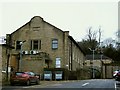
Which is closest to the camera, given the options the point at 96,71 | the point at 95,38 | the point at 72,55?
the point at 72,55

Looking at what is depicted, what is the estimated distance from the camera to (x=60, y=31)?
53719 millimetres

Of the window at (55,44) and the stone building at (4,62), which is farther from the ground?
the window at (55,44)

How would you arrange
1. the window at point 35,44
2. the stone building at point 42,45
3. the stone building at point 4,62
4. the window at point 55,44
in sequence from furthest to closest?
the window at point 35,44
the window at point 55,44
the stone building at point 42,45
the stone building at point 4,62

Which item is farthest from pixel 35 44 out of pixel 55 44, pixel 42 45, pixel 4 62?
pixel 4 62

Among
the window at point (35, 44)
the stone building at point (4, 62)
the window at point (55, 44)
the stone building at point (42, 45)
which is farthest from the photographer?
the window at point (35, 44)

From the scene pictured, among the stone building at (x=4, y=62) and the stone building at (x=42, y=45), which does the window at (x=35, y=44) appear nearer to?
the stone building at (x=42, y=45)

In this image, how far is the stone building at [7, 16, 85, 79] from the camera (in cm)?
5122

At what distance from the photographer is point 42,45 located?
54.3 metres

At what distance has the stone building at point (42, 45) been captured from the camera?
51.2 metres

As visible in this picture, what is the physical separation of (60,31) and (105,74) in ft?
96.7

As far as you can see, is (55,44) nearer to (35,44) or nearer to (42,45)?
(42,45)

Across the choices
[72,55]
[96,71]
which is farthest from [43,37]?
[96,71]

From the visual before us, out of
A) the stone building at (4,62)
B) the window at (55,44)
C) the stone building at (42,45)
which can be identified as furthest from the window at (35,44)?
the stone building at (4,62)

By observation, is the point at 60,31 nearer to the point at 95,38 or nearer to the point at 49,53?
the point at 49,53
